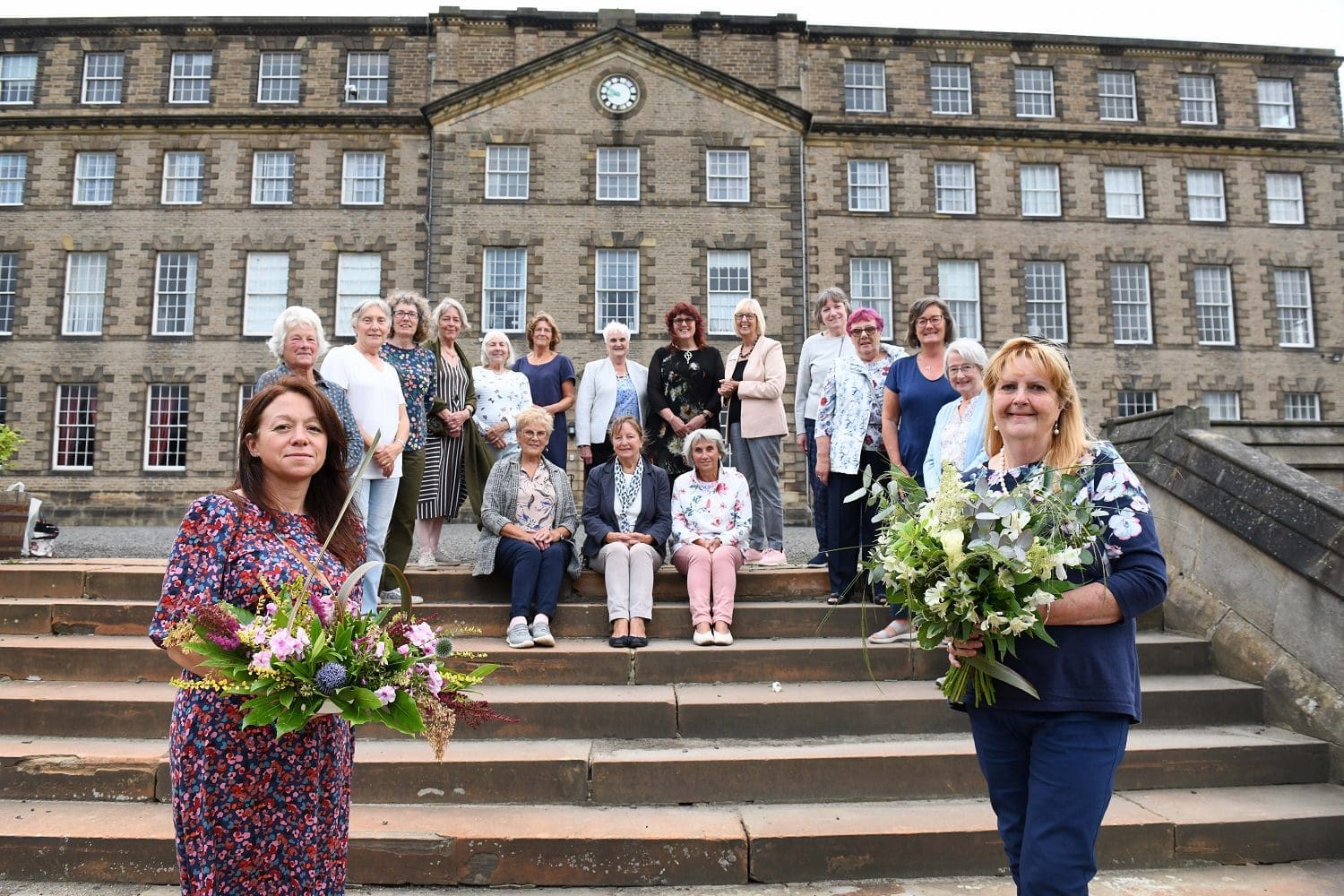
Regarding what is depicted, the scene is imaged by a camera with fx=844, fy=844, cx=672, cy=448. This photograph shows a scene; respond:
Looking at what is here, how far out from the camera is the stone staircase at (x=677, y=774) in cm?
381

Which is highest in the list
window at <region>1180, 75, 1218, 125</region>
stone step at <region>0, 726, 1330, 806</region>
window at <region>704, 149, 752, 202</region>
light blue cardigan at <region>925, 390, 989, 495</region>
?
window at <region>1180, 75, 1218, 125</region>

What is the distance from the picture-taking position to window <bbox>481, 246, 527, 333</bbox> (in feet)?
78.2

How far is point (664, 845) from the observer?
12.5ft

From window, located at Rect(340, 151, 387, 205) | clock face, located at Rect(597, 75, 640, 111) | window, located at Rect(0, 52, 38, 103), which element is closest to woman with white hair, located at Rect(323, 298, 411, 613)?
clock face, located at Rect(597, 75, 640, 111)

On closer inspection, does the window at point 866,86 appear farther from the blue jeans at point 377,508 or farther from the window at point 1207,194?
the blue jeans at point 377,508

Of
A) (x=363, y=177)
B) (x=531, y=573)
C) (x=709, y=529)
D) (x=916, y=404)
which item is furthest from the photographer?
(x=363, y=177)

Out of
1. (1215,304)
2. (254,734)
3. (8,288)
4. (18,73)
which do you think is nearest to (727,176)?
(1215,304)

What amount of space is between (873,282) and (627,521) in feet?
68.6

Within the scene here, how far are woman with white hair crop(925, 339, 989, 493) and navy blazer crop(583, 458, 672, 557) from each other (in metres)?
1.96

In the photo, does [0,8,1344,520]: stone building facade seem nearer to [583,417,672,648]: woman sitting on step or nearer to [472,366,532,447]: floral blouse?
[472,366,532,447]: floral blouse

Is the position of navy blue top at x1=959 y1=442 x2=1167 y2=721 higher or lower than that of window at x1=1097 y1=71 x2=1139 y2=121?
lower

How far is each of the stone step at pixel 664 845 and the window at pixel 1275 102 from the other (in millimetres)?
31288

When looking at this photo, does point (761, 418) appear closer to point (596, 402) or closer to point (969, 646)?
point (596, 402)

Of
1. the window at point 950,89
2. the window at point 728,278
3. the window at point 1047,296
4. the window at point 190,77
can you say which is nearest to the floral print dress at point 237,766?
the window at point 728,278
